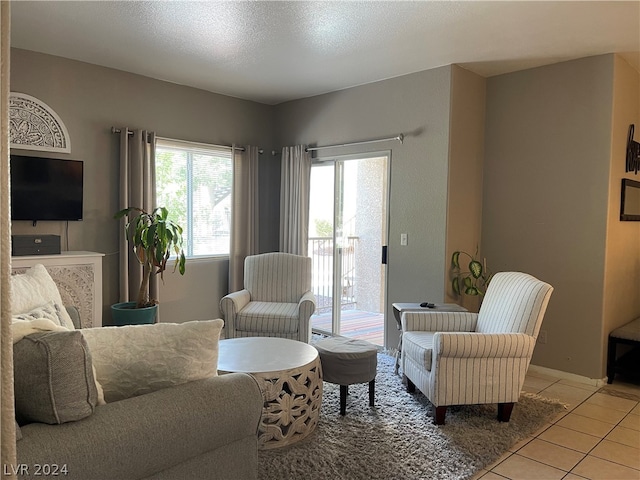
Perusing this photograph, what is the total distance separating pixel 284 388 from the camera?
256 centimetres

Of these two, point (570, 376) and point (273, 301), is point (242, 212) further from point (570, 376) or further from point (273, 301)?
point (570, 376)

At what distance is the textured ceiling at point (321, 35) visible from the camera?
9.94 ft

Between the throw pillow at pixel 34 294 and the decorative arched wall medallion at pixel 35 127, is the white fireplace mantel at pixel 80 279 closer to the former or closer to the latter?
the decorative arched wall medallion at pixel 35 127

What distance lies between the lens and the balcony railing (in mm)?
5258

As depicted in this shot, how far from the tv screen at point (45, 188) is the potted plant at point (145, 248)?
0.40 metres

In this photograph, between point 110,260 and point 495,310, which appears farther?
point 110,260

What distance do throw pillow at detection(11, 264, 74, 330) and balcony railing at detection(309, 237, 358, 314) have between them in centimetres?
322

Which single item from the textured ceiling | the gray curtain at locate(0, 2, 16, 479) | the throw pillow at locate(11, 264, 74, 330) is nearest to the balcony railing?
the textured ceiling

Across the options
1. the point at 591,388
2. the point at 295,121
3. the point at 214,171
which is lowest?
the point at 591,388

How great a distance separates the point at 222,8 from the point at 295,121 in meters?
2.54

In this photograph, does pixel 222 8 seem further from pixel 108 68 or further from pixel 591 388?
pixel 591 388

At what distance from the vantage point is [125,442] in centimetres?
138

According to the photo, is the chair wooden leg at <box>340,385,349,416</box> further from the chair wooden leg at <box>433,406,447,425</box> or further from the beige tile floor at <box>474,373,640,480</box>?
the beige tile floor at <box>474,373,640,480</box>

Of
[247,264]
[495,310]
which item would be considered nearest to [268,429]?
[495,310]
